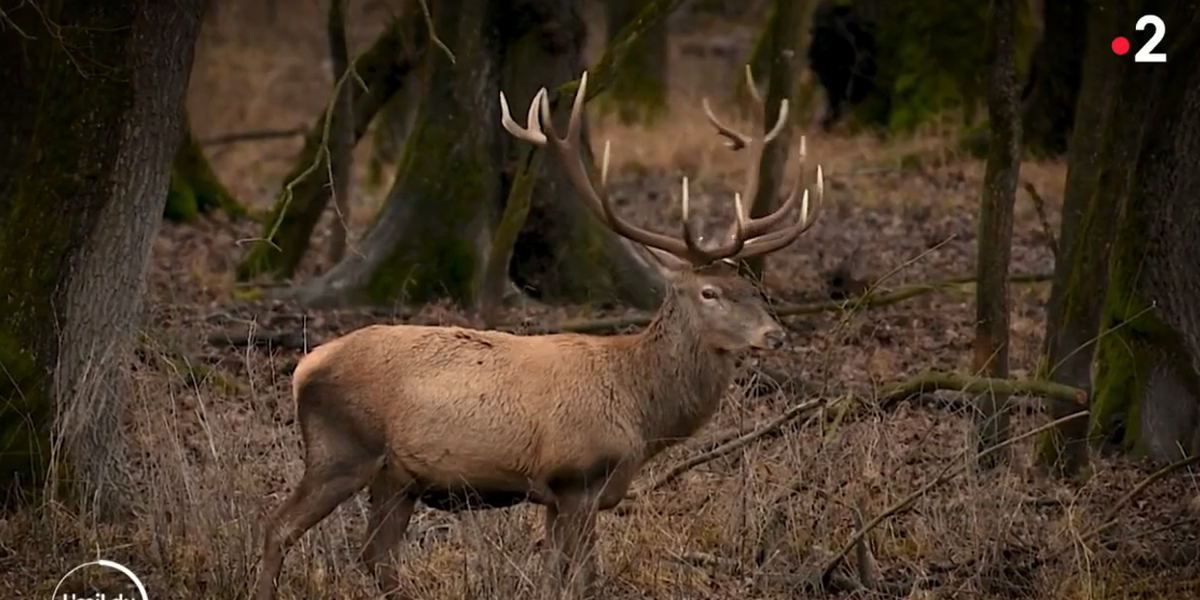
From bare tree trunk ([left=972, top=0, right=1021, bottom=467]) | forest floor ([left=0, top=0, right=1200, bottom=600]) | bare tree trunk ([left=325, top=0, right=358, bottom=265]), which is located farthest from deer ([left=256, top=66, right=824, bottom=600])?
bare tree trunk ([left=325, top=0, right=358, bottom=265])

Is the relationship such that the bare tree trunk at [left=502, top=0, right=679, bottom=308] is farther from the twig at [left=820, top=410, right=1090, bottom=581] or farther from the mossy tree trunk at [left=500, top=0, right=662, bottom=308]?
the twig at [left=820, top=410, right=1090, bottom=581]

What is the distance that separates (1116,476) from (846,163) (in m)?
11.3

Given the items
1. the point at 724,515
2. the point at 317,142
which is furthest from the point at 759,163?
the point at 317,142

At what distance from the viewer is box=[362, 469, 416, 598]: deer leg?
315 inches

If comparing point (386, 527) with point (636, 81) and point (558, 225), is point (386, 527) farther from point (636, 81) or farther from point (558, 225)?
point (636, 81)

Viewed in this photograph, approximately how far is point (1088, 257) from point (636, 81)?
1621cm

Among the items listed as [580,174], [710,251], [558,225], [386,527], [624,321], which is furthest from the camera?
[558,225]

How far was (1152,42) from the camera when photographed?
10039 millimetres

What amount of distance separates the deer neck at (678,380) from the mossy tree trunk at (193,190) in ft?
34.6

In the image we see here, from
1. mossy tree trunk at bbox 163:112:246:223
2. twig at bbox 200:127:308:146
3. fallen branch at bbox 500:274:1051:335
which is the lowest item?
twig at bbox 200:127:308:146

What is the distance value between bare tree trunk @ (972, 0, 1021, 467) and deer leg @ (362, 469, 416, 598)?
A: 2963 millimetres

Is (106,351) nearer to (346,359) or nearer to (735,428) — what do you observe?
(346,359)

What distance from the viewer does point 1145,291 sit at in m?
10.5

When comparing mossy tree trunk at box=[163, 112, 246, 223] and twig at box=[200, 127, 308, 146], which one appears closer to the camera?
mossy tree trunk at box=[163, 112, 246, 223]
